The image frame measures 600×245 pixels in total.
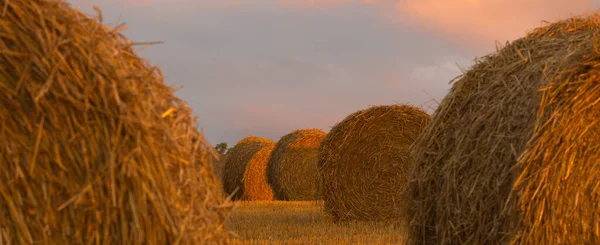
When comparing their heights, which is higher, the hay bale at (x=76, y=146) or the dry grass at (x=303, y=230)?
the hay bale at (x=76, y=146)

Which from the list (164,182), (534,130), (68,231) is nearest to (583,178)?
(534,130)

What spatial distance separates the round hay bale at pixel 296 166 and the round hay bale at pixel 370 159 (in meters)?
6.47

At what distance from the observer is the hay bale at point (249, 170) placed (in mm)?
20344

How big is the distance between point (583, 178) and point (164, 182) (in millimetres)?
3296

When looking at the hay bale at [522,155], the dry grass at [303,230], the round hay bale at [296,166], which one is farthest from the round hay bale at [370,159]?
the round hay bale at [296,166]

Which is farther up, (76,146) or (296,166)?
(296,166)

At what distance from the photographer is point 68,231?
3.34 m

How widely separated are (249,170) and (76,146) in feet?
56.1

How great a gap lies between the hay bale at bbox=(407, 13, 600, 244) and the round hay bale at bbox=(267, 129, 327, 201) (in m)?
12.3

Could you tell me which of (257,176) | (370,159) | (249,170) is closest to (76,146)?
(370,159)

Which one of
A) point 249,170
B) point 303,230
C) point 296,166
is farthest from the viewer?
point 249,170

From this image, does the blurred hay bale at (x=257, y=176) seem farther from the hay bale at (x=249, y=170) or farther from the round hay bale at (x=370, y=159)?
the round hay bale at (x=370, y=159)

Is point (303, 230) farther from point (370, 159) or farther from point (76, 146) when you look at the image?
point (76, 146)

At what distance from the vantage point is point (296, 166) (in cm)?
1819
